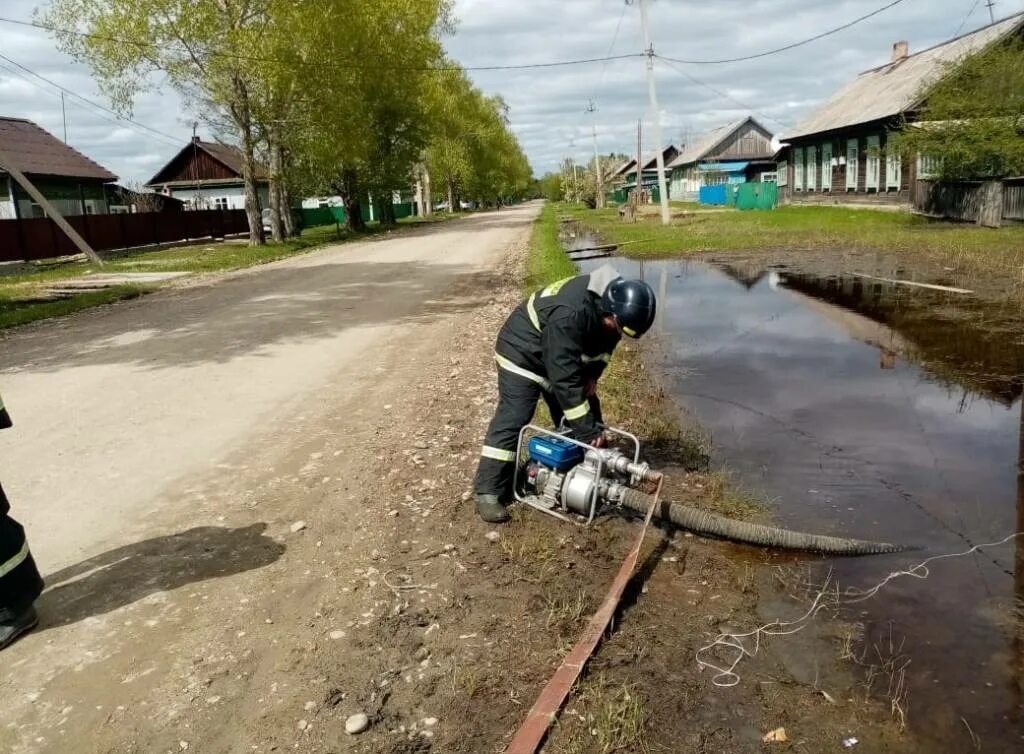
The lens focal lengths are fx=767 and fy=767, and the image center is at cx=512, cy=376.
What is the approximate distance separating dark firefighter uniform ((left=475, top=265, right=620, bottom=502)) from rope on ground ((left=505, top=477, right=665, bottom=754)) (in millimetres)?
936

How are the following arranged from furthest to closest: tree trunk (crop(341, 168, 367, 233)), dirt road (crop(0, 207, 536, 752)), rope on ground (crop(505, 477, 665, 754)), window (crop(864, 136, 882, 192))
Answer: tree trunk (crop(341, 168, 367, 233)), window (crop(864, 136, 882, 192)), dirt road (crop(0, 207, 536, 752)), rope on ground (crop(505, 477, 665, 754))

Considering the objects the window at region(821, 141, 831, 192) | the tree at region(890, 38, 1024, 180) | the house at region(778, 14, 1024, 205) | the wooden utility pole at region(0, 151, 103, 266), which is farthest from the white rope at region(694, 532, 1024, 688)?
the window at region(821, 141, 831, 192)

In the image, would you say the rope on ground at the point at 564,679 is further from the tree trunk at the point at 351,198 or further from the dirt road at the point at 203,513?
the tree trunk at the point at 351,198

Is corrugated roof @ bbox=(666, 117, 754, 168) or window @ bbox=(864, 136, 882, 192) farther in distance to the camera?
corrugated roof @ bbox=(666, 117, 754, 168)

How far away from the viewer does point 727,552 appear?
4.60 meters

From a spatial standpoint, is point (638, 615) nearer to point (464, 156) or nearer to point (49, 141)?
point (49, 141)

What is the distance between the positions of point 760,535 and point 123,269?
22.5 meters

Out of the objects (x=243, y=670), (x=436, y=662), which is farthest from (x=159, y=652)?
(x=436, y=662)

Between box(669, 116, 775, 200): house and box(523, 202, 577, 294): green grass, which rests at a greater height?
box(669, 116, 775, 200): house

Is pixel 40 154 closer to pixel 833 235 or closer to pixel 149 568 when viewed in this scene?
pixel 833 235

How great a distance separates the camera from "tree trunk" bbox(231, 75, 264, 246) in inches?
1037

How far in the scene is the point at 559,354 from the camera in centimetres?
435

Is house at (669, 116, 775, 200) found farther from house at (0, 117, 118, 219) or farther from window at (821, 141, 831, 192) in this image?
house at (0, 117, 118, 219)

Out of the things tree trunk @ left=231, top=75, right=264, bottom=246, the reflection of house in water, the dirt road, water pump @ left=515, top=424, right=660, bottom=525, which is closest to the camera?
the dirt road
